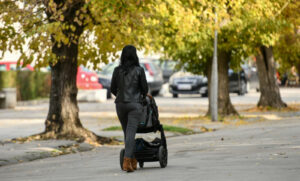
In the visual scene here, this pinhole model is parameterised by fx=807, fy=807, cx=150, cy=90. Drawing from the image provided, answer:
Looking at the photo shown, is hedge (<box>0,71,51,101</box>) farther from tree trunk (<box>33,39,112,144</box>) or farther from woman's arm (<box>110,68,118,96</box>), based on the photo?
woman's arm (<box>110,68,118,96</box>)

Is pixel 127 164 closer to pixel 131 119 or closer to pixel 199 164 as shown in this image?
pixel 131 119

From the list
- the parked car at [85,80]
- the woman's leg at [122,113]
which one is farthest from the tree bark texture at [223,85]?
the woman's leg at [122,113]

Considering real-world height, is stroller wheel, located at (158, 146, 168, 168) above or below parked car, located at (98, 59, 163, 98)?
below

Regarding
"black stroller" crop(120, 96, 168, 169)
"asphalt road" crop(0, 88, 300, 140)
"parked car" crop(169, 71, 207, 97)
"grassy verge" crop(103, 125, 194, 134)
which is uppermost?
"parked car" crop(169, 71, 207, 97)

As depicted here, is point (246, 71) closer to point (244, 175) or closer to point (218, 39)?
point (218, 39)

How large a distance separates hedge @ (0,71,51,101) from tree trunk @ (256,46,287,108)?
10.5m

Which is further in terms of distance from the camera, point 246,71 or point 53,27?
point 246,71

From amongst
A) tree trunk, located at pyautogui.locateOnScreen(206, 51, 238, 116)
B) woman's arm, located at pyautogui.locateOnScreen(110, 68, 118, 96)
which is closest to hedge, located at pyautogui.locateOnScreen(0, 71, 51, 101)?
tree trunk, located at pyautogui.locateOnScreen(206, 51, 238, 116)

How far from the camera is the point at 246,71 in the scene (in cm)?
4669

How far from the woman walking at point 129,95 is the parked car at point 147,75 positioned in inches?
1097

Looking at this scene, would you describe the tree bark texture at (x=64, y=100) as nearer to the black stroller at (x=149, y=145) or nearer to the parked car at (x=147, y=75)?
the black stroller at (x=149, y=145)

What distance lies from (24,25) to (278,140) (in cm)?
561

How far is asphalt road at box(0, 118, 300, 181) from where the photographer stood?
989 cm

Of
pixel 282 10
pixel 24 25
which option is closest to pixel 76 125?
pixel 24 25
